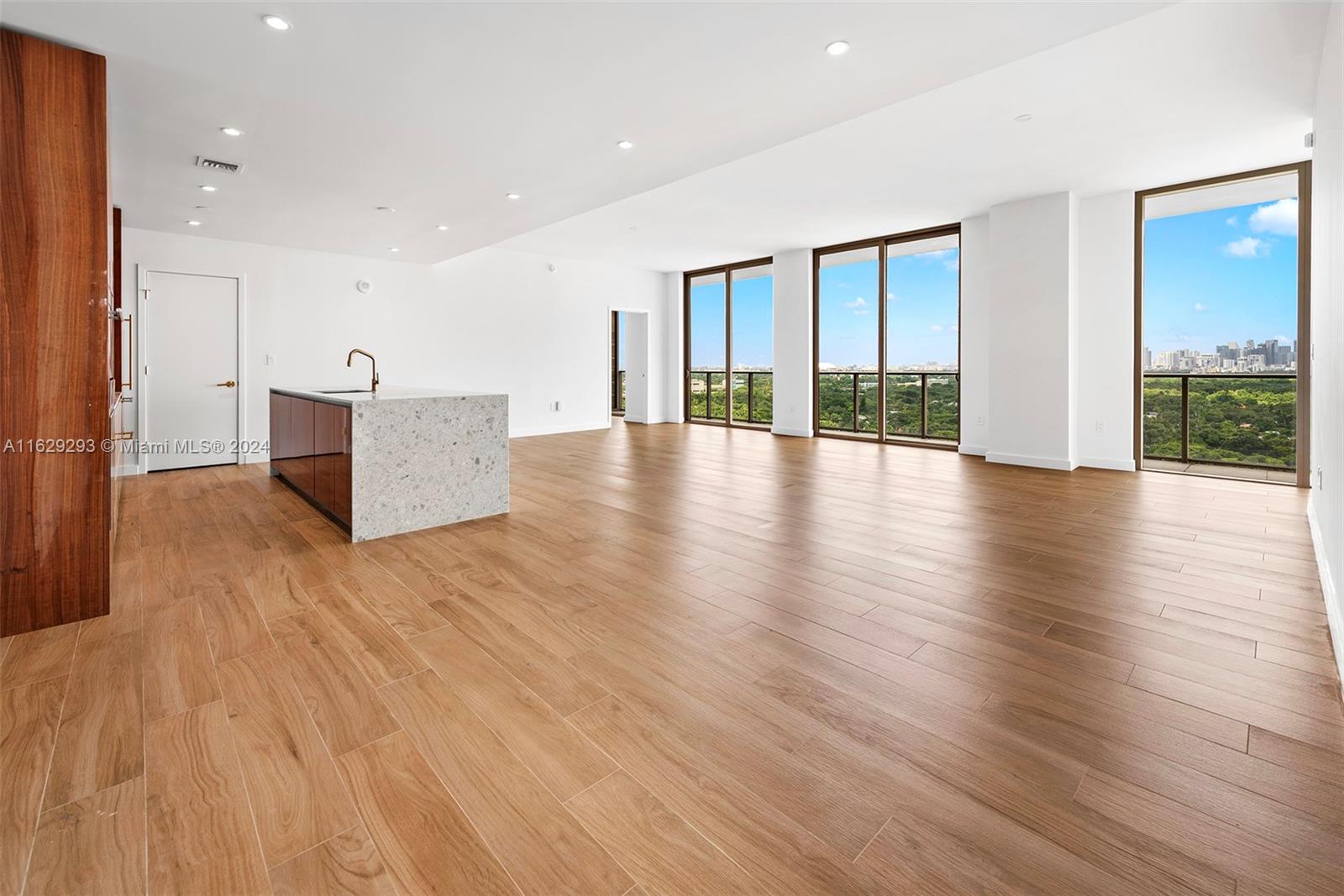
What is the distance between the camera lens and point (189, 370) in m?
6.37

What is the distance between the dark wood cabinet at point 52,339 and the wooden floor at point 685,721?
0.80ft

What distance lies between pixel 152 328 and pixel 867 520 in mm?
6912

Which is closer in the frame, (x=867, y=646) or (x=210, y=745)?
(x=210, y=745)

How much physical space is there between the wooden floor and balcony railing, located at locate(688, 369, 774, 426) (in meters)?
6.63

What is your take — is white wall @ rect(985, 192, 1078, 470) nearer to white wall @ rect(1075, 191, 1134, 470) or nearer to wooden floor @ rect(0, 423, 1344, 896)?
white wall @ rect(1075, 191, 1134, 470)

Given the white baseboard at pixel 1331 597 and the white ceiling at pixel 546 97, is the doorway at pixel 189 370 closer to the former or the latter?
the white ceiling at pixel 546 97

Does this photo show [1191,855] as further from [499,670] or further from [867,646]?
[499,670]

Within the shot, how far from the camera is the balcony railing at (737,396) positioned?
32.9 feet

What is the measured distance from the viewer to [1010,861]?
1.24 meters

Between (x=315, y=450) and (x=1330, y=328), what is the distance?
5.79m

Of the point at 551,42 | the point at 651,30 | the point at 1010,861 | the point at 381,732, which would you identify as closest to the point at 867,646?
the point at 1010,861

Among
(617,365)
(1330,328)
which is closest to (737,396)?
(617,365)

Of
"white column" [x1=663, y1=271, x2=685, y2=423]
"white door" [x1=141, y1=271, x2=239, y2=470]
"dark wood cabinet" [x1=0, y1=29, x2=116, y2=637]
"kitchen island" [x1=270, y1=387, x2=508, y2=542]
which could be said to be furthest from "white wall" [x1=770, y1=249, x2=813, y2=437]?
"dark wood cabinet" [x1=0, y1=29, x2=116, y2=637]

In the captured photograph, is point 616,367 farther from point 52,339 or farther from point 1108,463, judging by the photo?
point 52,339
